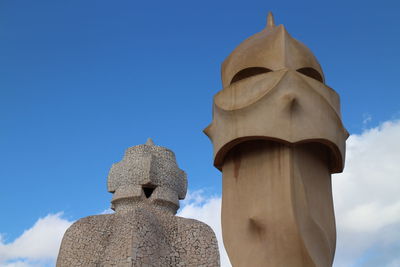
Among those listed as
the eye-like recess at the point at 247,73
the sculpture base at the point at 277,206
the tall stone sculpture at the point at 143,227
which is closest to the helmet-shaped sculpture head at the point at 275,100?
the eye-like recess at the point at 247,73

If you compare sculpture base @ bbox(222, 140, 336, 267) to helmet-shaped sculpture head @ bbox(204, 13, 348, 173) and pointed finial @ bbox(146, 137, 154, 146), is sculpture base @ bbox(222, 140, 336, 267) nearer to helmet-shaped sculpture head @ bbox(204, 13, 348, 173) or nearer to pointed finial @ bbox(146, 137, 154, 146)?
helmet-shaped sculpture head @ bbox(204, 13, 348, 173)

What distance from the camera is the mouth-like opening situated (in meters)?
9.15

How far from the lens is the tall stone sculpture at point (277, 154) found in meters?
4.06

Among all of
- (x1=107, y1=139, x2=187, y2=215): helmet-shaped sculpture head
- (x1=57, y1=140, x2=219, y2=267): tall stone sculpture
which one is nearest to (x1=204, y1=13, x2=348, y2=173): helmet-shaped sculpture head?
(x1=57, y1=140, x2=219, y2=267): tall stone sculpture

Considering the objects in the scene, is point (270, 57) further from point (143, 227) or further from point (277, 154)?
point (143, 227)

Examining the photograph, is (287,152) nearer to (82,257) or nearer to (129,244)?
(129,244)

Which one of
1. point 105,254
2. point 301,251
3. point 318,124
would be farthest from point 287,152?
point 105,254

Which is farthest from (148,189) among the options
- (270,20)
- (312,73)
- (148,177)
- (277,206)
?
(277,206)

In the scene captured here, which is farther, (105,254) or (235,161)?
(105,254)

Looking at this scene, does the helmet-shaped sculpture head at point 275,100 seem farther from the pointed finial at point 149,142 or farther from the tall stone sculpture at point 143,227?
the pointed finial at point 149,142

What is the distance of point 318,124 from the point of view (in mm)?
4176

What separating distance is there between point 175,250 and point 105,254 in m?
1.16

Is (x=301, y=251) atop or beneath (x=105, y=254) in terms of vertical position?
beneath

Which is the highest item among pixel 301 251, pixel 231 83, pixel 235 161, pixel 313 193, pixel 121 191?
pixel 121 191
